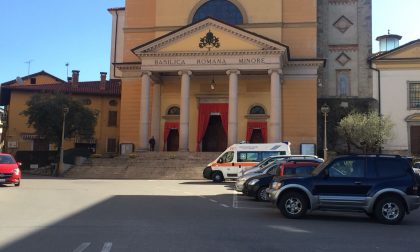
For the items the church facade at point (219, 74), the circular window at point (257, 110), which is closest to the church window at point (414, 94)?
the church facade at point (219, 74)

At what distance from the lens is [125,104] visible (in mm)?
42969

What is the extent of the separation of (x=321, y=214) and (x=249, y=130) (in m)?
27.8

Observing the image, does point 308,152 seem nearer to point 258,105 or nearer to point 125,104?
point 258,105

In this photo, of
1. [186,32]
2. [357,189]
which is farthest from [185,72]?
[357,189]

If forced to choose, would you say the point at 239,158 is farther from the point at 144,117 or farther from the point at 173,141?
the point at 173,141

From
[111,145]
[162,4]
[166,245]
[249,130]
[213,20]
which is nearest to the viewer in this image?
[166,245]

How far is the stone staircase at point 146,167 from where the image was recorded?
105ft

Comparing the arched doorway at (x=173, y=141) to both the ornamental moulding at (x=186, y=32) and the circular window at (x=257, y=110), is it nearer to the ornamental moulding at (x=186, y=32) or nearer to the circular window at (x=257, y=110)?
the circular window at (x=257, y=110)

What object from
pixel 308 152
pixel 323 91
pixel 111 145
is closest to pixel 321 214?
pixel 308 152

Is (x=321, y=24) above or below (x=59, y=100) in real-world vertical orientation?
above

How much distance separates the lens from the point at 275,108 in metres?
36.3

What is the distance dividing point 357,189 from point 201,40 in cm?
2789

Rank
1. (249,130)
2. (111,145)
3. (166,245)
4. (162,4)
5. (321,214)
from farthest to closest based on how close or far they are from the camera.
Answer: (111,145) → (162,4) → (249,130) → (321,214) → (166,245)

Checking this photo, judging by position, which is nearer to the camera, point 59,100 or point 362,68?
point 59,100
